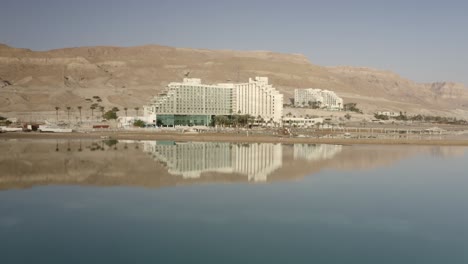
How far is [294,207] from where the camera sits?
2212 cm

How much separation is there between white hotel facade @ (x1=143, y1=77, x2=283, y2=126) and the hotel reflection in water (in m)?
35.1

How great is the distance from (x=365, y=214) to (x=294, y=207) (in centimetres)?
293

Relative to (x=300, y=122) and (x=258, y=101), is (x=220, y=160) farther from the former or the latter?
(x=300, y=122)

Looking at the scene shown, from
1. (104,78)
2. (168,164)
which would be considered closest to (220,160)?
(168,164)

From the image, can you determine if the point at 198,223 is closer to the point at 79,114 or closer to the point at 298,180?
the point at 298,180

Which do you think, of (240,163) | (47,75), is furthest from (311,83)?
(240,163)

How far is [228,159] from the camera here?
131 ft

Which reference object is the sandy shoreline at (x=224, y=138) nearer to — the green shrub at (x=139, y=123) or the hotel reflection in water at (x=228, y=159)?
the hotel reflection in water at (x=228, y=159)

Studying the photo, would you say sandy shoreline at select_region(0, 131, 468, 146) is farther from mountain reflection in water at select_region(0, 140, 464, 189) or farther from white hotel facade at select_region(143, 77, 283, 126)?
white hotel facade at select_region(143, 77, 283, 126)

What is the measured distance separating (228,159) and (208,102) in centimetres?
5079

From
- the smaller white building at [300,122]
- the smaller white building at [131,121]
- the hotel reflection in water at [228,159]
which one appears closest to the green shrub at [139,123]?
the smaller white building at [131,121]

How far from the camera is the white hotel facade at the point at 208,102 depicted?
85562mm

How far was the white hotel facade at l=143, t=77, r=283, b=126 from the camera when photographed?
8556 cm

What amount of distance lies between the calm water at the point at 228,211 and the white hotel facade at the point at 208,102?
1843 inches
